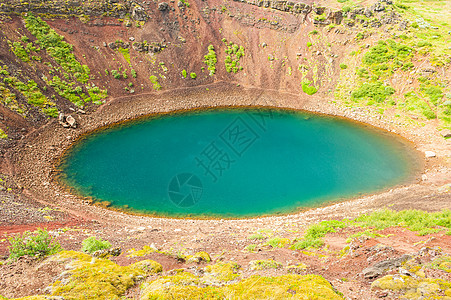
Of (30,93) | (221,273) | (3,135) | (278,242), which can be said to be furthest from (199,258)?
(30,93)

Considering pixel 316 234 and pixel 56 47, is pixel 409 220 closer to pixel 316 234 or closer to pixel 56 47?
pixel 316 234

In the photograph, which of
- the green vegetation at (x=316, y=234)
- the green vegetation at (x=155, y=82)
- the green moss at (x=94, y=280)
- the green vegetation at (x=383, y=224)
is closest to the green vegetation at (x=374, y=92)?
the green vegetation at (x=383, y=224)

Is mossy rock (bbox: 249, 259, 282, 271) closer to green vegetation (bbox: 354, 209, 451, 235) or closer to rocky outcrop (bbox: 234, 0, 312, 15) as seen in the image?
green vegetation (bbox: 354, 209, 451, 235)

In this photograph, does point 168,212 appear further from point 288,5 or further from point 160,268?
point 288,5

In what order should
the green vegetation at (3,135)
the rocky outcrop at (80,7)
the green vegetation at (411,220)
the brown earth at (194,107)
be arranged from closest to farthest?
1. the brown earth at (194,107)
2. the green vegetation at (411,220)
3. the green vegetation at (3,135)
4. the rocky outcrop at (80,7)

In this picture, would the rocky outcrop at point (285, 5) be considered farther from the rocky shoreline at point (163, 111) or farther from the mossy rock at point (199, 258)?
the mossy rock at point (199, 258)
